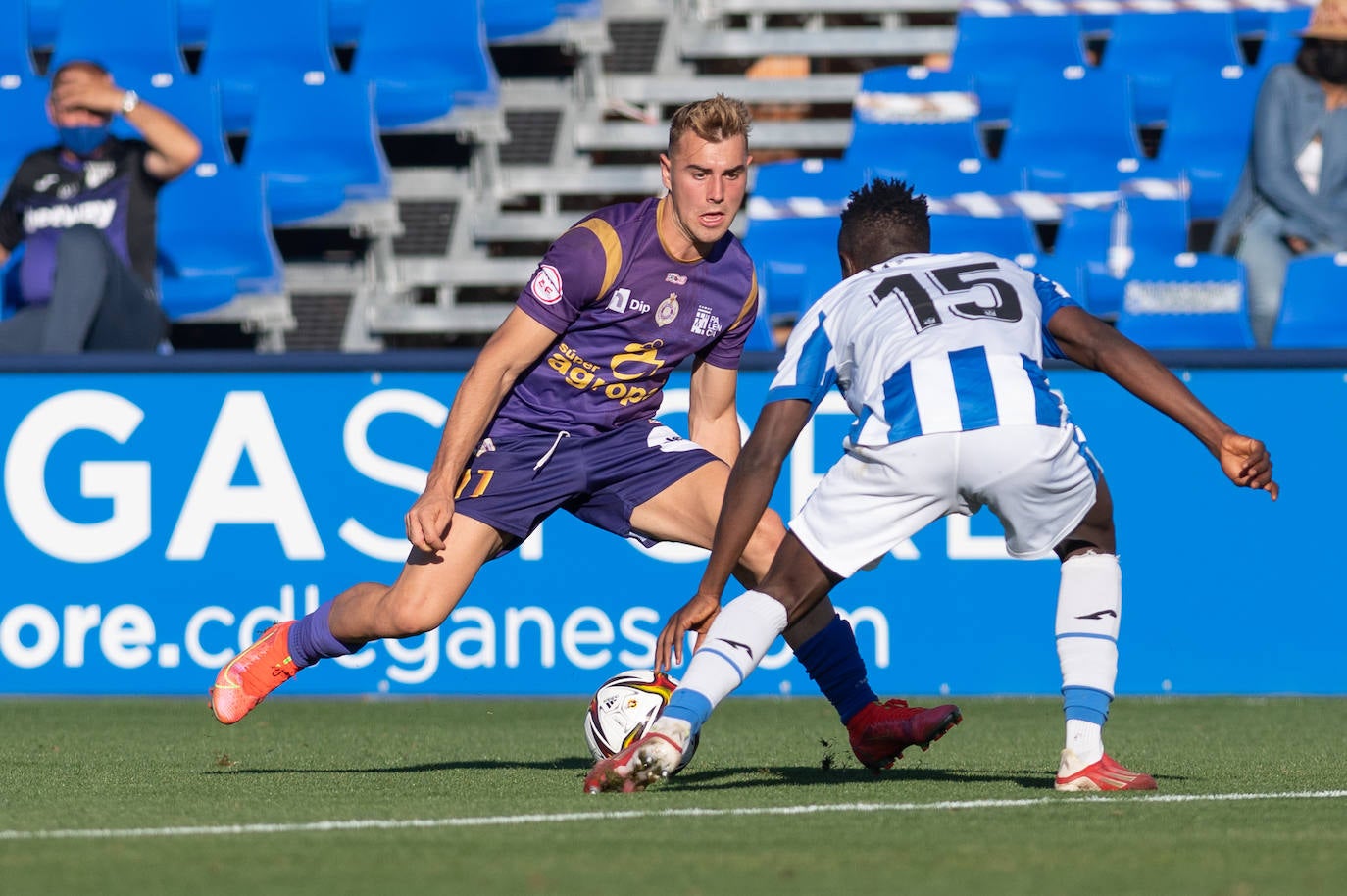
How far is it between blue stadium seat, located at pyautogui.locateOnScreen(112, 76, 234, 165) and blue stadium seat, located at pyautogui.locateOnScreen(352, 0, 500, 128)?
105cm

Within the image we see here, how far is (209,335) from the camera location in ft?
43.0

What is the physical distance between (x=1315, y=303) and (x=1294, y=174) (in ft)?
3.00

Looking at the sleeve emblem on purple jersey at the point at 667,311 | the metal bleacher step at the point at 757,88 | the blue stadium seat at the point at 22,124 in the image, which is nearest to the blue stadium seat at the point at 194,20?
the blue stadium seat at the point at 22,124

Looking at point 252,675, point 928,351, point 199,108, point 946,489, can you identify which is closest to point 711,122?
point 928,351

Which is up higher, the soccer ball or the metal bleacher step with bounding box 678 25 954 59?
the metal bleacher step with bounding box 678 25 954 59

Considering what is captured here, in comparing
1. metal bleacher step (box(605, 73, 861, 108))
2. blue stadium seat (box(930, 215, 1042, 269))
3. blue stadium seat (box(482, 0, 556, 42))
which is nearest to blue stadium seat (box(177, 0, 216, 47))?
blue stadium seat (box(482, 0, 556, 42))

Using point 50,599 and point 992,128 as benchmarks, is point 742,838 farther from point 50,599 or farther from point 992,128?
point 992,128

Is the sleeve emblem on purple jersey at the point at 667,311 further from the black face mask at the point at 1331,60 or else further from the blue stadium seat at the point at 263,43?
the blue stadium seat at the point at 263,43

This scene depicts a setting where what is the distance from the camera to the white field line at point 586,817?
439 centimetres

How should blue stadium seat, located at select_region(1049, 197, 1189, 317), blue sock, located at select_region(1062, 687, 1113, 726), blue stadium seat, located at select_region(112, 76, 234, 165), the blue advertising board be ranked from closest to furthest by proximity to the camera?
1. blue sock, located at select_region(1062, 687, 1113, 726)
2. the blue advertising board
3. blue stadium seat, located at select_region(1049, 197, 1189, 317)
4. blue stadium seat, located at select_region(112, 76, 234, 165)

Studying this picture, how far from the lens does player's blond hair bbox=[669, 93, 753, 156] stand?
553 centimetres

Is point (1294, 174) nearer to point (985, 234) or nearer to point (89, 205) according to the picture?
point (985, 234)

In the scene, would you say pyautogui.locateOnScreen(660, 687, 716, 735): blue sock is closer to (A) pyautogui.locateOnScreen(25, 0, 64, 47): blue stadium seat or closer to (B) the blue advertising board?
(B) the blue advertising board

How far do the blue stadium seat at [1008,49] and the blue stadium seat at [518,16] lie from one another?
2.86 meters
